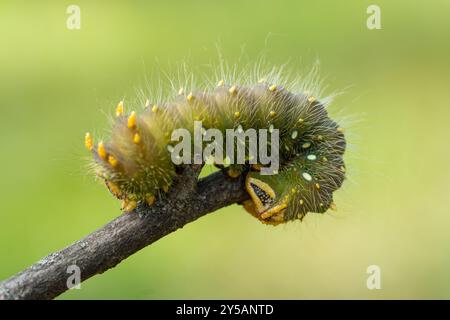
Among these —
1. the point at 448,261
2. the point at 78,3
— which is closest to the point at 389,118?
the point at 448,261

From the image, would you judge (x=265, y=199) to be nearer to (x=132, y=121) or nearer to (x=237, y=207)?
(x=132, y=121)

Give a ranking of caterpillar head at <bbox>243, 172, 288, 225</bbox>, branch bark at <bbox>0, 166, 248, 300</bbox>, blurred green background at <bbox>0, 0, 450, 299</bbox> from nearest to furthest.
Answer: branch bark at <bbox>0, 166, 248, 300</bbox> → caterpillar head at <bbox>243, 172, 288, 225</bbox> → blurred green background at <bbox>0, 0, 450, 299</bbox>

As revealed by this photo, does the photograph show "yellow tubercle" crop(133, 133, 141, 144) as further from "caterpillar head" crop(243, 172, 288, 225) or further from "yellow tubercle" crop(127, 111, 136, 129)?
"caterpillar head" crop(243, 172, 288, 225)

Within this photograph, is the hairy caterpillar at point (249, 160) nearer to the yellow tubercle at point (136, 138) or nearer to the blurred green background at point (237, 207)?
the yellow tubercle at point (136, 138)

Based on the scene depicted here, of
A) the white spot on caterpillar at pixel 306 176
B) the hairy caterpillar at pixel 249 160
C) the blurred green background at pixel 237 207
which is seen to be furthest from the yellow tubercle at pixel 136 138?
the white spot on caterpillar at pixel 306 176

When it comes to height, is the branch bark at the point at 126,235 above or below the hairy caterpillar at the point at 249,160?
below

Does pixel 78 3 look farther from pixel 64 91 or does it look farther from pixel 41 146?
pixel 41 146

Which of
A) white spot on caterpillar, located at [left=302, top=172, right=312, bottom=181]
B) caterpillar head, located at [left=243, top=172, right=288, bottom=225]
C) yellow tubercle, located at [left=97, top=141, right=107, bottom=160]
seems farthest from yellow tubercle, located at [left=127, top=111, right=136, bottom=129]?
white spot on caterpillar, located at [left=302, top=172, right=312, bottom=181]
